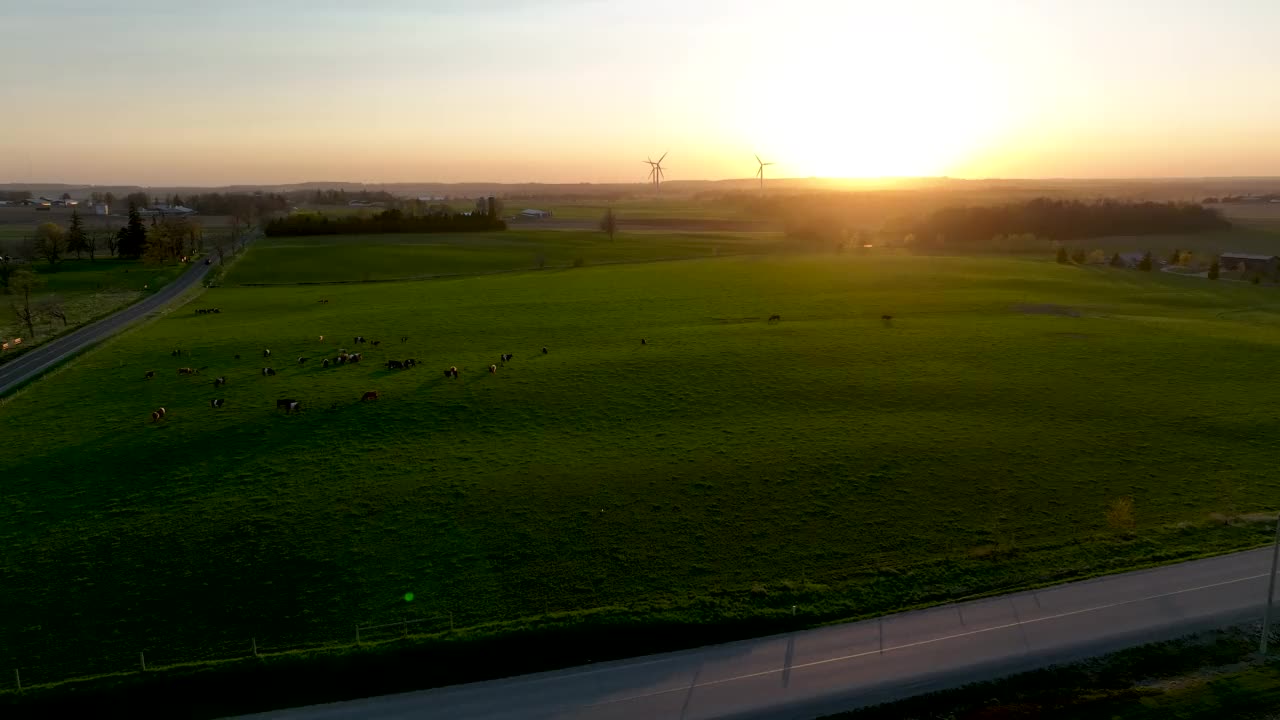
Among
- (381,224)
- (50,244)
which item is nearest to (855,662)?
(50,244)

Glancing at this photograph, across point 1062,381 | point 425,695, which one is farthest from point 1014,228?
point 425,695

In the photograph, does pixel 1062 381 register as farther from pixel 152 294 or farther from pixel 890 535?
pixel 152 294

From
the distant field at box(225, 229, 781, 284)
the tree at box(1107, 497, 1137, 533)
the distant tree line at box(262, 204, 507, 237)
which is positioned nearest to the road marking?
the tree at box(1107, 497, 1137, 533)

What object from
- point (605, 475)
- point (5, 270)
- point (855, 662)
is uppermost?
point (5, 270)

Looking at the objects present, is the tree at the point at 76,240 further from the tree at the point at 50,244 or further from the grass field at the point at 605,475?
the grass field at the point at 605,475

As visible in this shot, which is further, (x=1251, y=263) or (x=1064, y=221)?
(x=1064, y=221)

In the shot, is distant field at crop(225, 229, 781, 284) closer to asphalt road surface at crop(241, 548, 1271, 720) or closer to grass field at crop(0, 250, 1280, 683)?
grass field at crop(0, 250, 1280, 683)

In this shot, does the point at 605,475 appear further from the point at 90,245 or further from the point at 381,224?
the point at 90,245

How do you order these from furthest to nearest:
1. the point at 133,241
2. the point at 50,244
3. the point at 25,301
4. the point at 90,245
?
the point at 90,245, the point at 133,241, the point at 50,244, the point at 25,301
